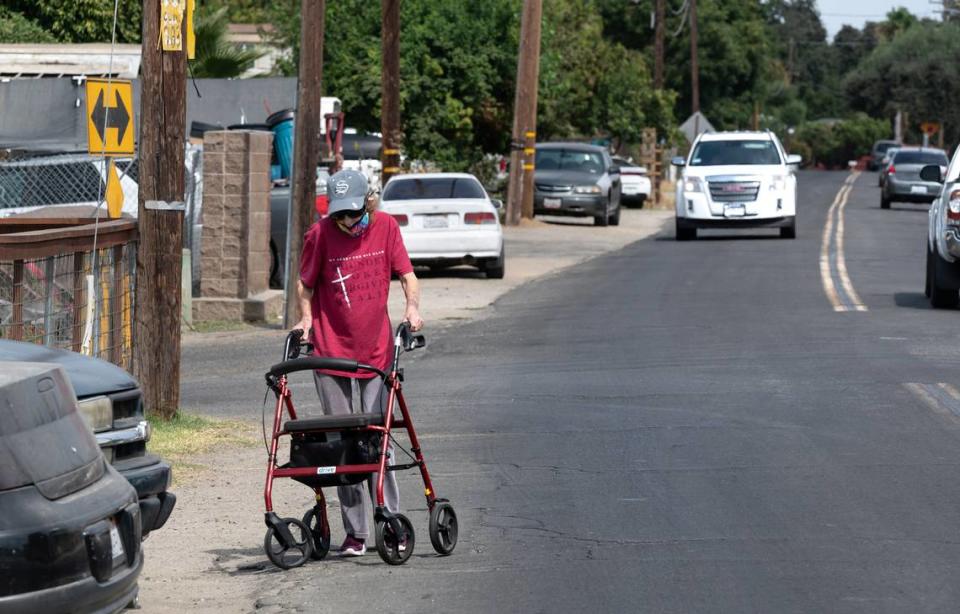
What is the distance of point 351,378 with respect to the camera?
7.89 metres

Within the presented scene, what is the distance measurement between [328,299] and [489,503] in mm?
1627

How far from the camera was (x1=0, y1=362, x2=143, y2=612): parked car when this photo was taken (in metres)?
4.97

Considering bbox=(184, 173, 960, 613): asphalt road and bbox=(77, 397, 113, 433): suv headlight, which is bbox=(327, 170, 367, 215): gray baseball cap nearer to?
bbox=(77, 397, 113, 433): suv headlight

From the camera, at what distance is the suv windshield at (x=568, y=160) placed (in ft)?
128

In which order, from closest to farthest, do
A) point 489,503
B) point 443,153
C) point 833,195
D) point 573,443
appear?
point 489,503
point 573,443
point 443,153
point 833,195

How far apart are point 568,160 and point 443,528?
32923 mm

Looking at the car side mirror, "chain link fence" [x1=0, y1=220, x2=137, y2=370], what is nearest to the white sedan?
the car side mirror

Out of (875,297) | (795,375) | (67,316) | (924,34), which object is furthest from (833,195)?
(924,34)

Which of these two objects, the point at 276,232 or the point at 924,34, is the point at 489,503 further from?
the point at 924,34

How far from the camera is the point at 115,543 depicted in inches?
218

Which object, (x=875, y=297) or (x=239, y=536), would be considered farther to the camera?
(x=875, y=297)

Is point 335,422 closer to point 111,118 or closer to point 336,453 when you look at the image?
point 336,453

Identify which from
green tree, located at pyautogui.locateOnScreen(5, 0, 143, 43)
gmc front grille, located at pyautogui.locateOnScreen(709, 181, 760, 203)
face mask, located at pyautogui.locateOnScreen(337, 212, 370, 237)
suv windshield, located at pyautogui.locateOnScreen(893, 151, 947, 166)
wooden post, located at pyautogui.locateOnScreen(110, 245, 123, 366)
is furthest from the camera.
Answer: suv windshield, located at pyautogui.locateOnScreen(893, 151, 947, 166)

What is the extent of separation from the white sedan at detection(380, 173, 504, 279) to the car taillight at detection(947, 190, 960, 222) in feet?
24.1
